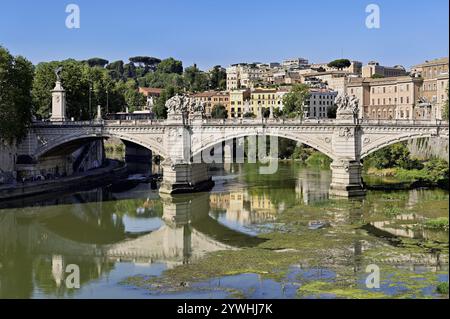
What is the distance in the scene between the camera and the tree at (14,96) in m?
30.8

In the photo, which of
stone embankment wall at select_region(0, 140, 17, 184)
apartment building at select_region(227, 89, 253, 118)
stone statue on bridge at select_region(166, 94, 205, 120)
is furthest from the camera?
apartment building at select_region(227, 89, 253, 118)

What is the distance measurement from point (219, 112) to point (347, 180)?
39837mm

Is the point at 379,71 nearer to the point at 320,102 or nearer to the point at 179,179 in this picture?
the point at 320,102

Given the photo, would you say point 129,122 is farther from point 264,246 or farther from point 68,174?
point 264,246

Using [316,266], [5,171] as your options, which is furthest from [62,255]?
[5,171]

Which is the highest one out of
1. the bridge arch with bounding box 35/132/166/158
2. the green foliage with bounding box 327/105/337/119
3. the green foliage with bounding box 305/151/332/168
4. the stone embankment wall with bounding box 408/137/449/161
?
the green foliage with bounding box 327/105/337/119

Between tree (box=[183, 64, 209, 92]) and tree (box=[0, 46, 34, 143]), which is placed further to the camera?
tree (box=[183, 64, 209, 92])

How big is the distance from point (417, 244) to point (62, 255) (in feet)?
36.2


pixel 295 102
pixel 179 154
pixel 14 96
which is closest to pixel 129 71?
pixel 295 102

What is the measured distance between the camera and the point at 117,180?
135ft

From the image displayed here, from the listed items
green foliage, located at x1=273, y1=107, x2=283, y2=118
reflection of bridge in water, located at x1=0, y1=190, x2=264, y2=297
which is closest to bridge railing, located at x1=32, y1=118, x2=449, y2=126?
reflection of bridge in water, located at x1=0, y1=190, x2=264, y2=297

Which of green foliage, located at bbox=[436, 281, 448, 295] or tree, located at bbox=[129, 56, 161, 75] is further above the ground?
tree, located at bbox=[129, 56, 161, 75]

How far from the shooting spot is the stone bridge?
30922 mm

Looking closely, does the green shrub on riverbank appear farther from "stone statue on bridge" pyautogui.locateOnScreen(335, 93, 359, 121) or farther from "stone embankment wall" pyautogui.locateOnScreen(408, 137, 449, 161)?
"stone statue on bridge" pyautogui.locateOnScreen(335, 93, 359, 121)
